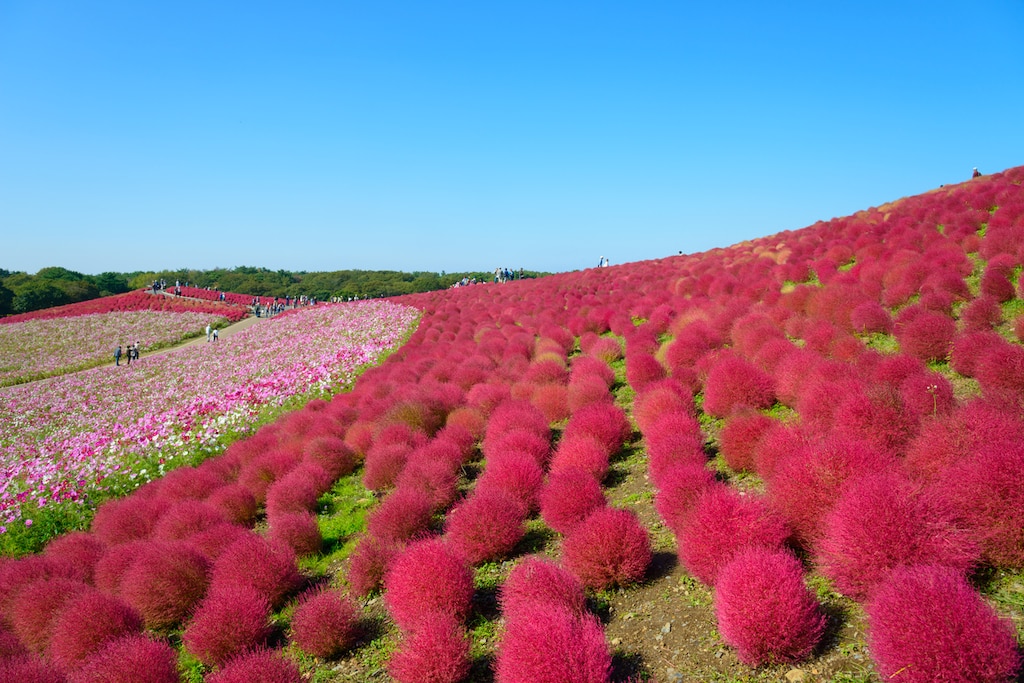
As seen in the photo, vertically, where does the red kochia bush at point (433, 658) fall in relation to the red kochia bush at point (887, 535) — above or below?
below

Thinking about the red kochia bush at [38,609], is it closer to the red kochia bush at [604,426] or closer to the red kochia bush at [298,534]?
the red kochia bush at [298,534]

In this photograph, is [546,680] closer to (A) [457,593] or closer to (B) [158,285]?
(A) [457,593]

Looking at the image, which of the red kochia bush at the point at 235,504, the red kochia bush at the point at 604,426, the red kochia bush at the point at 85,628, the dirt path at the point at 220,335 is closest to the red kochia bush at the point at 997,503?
the red kochia bush at the point at 604,426

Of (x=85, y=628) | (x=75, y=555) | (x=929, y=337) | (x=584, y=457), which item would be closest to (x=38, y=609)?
(x=85, y=628)

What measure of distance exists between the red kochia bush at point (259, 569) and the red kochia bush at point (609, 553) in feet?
9.65

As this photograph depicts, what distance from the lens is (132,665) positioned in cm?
431

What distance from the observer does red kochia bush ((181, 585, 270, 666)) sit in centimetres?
475

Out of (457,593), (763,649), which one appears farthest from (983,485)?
(457,593)

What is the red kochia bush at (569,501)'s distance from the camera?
544 centimetres

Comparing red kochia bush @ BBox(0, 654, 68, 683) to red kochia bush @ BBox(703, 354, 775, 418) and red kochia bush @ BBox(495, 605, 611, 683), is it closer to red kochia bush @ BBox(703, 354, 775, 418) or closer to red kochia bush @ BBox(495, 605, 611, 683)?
red kochia bush @ BBox(495, 605, 611, 683)

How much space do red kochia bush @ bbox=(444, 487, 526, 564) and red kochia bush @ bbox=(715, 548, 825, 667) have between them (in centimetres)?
241

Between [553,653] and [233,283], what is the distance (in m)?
103

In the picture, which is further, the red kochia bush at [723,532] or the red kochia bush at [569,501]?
the red kochia bush at [569,501]

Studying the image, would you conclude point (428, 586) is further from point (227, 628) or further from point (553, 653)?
point (227, 628)
